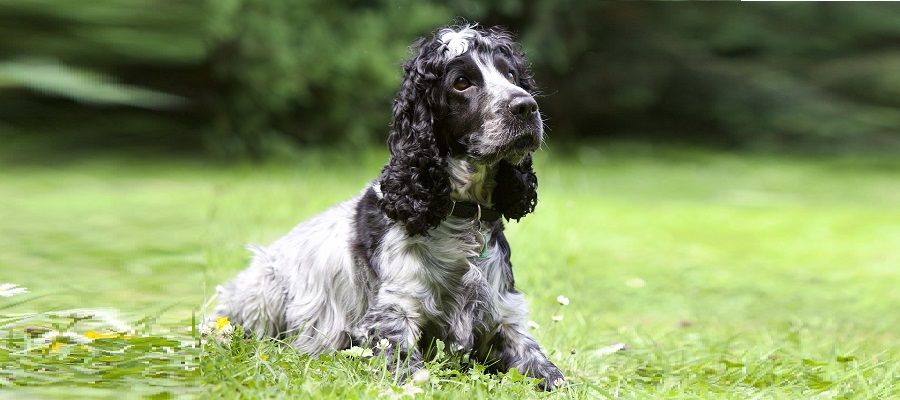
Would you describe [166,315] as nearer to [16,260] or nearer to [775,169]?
[16,260]

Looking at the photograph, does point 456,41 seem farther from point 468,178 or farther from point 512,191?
point 512,191

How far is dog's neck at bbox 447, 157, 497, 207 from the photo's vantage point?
4.18 m

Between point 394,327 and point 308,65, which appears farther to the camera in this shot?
point 308,65

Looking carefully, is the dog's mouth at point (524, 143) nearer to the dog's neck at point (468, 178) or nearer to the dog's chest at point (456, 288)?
the dog's neck at point (468, 178)

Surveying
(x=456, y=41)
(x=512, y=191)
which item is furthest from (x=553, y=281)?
(x=456, y=41)

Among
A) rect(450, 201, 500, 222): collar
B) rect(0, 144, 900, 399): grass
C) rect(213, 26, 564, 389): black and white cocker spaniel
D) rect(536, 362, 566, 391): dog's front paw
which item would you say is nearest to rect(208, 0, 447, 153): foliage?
rect(0, 144, 900, 399): grass

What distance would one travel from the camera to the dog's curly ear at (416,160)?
398 centimetres

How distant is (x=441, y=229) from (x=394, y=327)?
0.48 metres

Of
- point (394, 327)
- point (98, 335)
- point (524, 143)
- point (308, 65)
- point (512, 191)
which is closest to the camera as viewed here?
point (98, 335)

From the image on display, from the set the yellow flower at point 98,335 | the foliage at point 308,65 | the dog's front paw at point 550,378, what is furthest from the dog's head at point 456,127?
the foliage at point 308,65

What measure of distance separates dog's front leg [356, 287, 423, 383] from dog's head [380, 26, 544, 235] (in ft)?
0.98

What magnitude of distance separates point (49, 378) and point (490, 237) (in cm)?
185

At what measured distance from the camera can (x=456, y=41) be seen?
418 centimetres

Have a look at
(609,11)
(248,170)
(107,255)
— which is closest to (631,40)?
(609,11)
